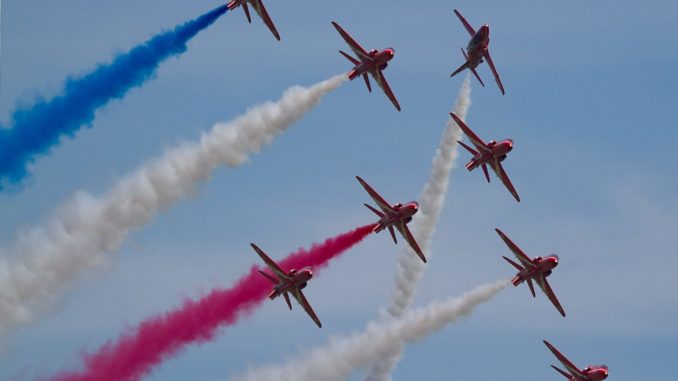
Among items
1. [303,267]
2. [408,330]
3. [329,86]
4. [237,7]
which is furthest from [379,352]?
[237,7]

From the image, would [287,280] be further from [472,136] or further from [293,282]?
[472,136]

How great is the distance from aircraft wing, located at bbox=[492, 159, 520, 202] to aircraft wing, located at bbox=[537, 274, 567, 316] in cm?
749

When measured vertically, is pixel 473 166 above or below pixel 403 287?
above

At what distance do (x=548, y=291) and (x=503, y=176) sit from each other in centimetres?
890

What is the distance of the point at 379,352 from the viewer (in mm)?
88562

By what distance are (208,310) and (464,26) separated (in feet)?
95.6

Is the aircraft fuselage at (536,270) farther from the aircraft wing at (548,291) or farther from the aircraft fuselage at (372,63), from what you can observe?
the aircraft fuselage at (372,63)

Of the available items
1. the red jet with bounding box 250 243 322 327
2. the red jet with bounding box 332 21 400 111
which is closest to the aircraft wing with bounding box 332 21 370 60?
the red jet with bounding box 332 21 400 111

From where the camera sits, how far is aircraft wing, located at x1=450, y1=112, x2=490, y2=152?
91750mm

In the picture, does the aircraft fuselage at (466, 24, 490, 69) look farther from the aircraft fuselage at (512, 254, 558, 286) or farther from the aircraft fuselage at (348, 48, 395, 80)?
the aircraft fuselage at (512, 254, 558, 286)

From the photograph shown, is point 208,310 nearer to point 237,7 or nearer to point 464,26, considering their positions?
point 237,7

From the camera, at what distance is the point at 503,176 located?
93.3m

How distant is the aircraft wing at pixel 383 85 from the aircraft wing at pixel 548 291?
15.4m

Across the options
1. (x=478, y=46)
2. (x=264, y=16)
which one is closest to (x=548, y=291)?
(x=478, y=46)
